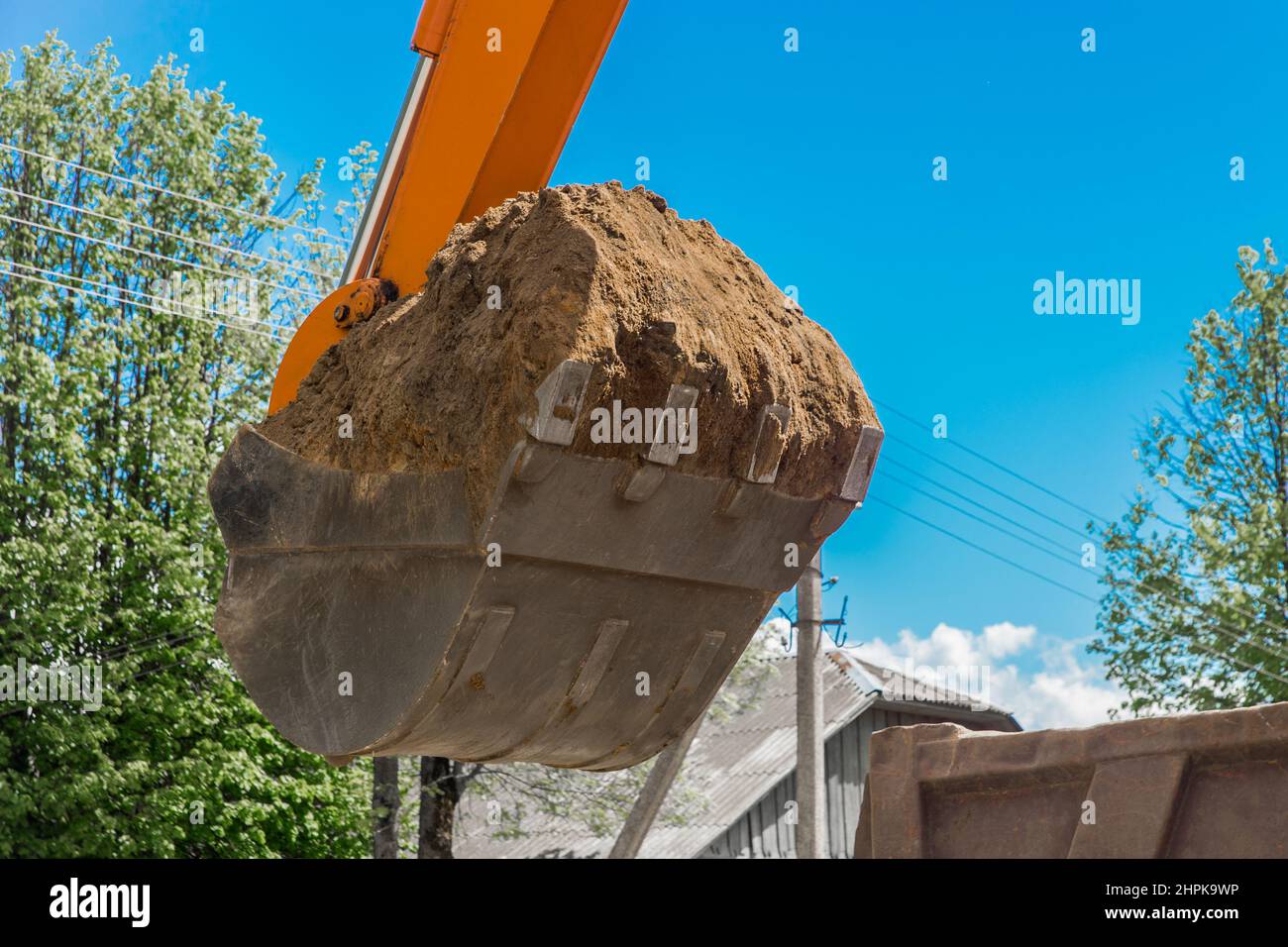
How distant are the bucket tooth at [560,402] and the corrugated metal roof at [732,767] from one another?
1329cm

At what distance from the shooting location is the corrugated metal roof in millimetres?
16781

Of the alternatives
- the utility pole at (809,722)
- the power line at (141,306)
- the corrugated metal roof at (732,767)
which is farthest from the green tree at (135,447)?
the utility pole at (809,722)

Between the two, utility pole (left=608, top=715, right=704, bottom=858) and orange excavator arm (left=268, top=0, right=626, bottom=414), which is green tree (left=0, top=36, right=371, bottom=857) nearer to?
utility pole (left=608, top=715, right=704, bottom=858)

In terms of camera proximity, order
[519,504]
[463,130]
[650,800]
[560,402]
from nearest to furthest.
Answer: [560,402] → [519,504] → [463,130] → [650,800]

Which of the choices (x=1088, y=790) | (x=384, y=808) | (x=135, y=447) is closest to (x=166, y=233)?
(x=135, y=447)

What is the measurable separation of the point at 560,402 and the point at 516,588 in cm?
55

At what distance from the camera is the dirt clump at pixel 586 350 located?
3342 millimetres

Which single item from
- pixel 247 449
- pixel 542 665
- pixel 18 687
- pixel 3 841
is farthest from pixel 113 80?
pixel 542 665

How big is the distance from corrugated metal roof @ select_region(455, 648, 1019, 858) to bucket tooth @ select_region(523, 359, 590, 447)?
13.3m

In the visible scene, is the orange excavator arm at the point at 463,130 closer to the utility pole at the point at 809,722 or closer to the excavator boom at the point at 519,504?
the excavator boom at the point at 519,504

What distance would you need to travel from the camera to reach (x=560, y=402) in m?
3.24

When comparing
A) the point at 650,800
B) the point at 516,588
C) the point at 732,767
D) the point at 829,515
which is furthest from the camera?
the point at 732,767

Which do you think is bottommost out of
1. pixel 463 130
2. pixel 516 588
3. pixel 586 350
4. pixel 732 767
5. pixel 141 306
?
pixel 732 767

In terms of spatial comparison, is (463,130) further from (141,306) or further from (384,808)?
(141,306)
